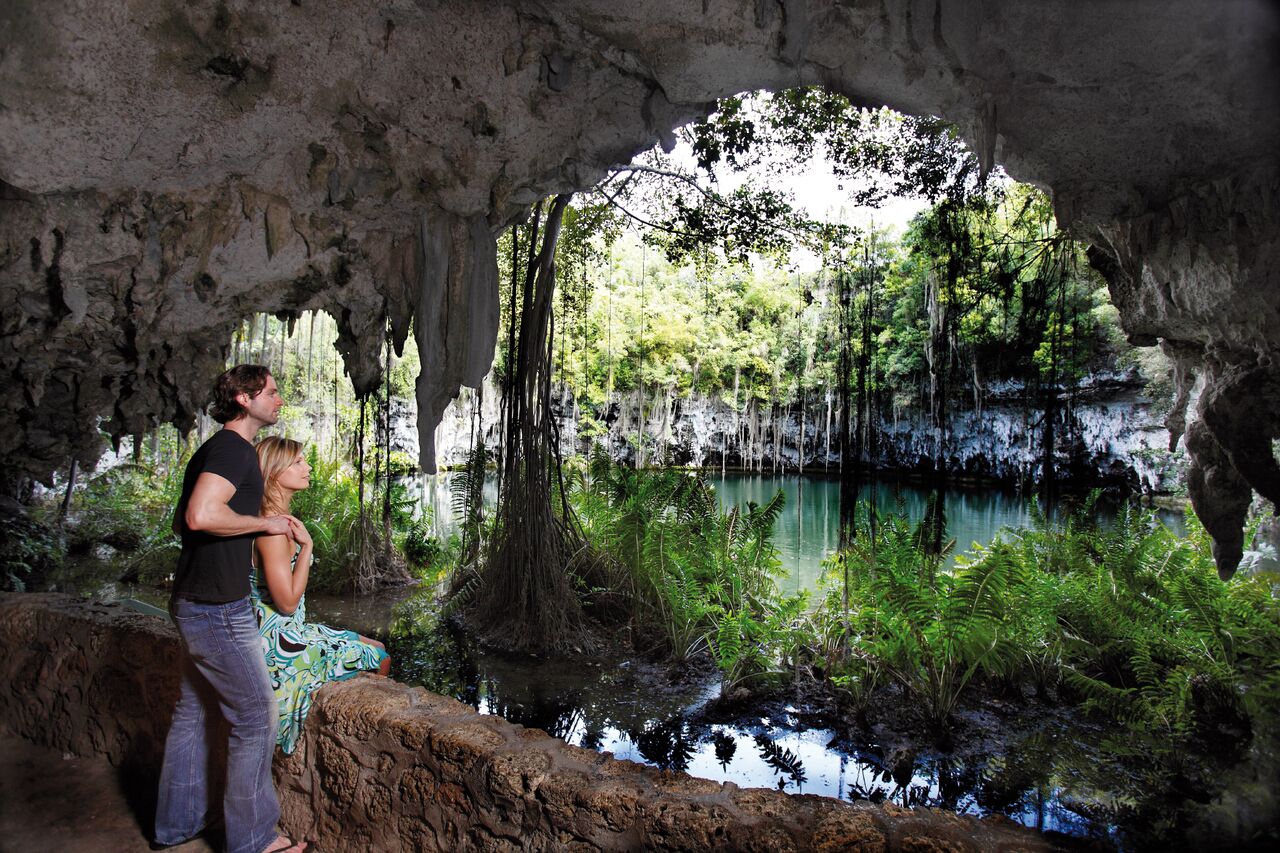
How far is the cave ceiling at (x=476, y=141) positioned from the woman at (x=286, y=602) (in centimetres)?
185

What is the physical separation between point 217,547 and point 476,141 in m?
2.45

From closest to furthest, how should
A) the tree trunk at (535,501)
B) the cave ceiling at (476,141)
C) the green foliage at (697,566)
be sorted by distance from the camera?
the cave ceiling at (476,141)
the green foliage at (697,566)
the tree trunk at (535,501)

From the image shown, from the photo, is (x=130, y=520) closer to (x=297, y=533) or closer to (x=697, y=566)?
(x=697, y=566)

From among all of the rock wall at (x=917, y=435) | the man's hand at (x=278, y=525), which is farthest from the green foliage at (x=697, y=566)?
the rock wall at (x=917, y=435)

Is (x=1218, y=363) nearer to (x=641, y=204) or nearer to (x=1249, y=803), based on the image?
(x=1249, y=803)

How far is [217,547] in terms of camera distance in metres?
1.85

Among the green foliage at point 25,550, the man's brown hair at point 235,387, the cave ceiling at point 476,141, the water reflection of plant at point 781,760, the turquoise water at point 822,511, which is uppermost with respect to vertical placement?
the cave ceiling at point 476,141

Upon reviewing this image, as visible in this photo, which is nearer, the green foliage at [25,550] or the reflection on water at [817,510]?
the green foliage at [25,550]

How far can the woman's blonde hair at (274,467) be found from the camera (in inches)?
80.5

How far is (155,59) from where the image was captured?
8.74 ft

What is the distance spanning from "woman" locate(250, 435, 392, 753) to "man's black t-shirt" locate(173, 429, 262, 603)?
0.07m

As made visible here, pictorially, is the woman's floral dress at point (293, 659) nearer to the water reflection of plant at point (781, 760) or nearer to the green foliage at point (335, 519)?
the water reflection of plant at point (781, 760)

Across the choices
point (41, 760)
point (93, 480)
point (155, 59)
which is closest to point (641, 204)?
point (155, 59)

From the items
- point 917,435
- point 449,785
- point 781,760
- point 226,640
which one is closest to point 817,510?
point 917,435
